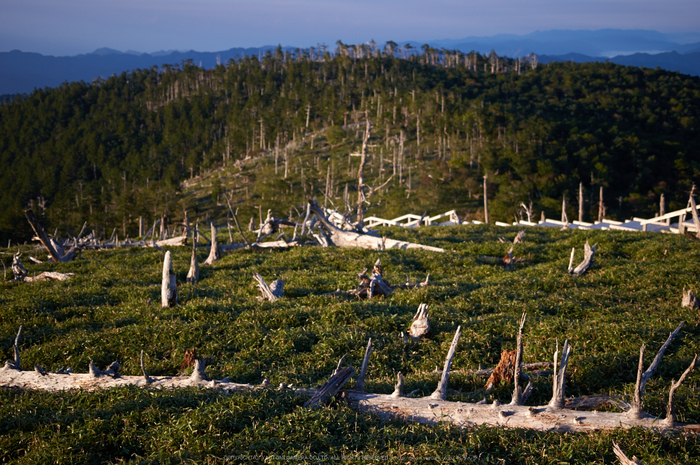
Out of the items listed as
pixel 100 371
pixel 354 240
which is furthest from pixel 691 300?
pixel 100 371

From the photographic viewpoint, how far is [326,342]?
34.7 ft

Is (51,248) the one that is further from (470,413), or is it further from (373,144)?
(373,144)

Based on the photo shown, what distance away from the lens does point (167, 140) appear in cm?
16988

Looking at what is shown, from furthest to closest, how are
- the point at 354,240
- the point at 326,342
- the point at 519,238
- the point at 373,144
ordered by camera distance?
the point at 373,144, the point at 519,238, the point at 354,240, the point at 326,342

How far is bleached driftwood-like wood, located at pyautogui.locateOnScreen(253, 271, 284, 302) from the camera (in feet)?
46.4

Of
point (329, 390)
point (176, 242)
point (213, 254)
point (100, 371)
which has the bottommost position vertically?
point (176, 242)

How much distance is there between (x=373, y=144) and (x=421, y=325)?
162 feet

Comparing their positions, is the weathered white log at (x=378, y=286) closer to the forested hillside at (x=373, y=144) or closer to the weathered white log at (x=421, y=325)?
the weathered white log at (x=421, y=325)

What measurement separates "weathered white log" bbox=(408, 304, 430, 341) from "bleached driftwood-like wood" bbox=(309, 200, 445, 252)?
1001cm

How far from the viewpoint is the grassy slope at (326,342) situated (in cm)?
617

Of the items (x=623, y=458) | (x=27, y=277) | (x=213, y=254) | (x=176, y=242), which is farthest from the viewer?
(x=176, y=242)

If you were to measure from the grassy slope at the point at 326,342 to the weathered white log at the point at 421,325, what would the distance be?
36 cm

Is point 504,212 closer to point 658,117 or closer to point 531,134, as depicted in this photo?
point 531,134

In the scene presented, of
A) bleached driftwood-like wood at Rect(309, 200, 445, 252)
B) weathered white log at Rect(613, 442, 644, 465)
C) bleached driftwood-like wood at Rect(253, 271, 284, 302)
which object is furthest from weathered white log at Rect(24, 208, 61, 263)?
weathered white log at Rect(613, 442, 644, 465)
